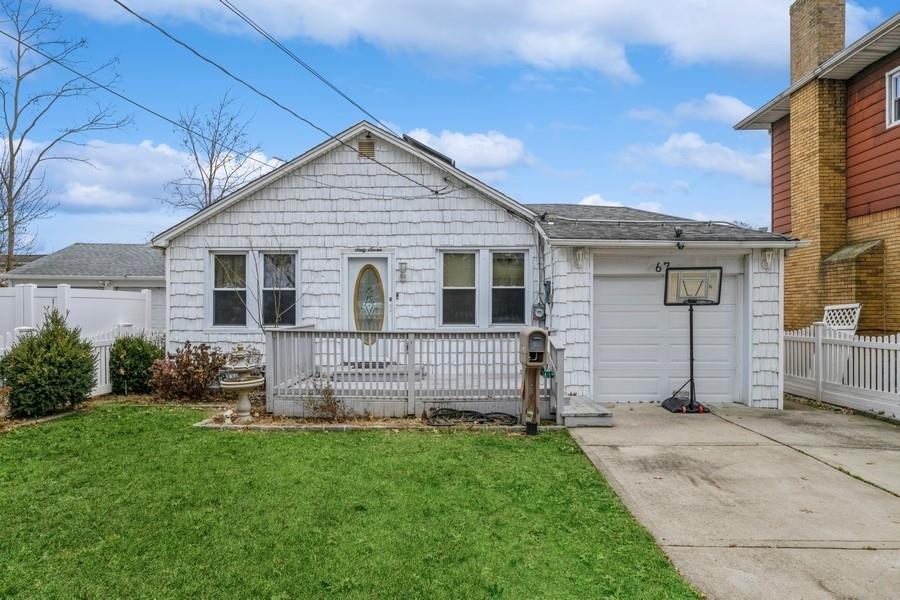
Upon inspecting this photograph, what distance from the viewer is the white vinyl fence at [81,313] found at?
371 inches

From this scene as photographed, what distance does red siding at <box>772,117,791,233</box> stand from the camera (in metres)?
13.4

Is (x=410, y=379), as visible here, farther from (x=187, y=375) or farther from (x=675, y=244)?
(x=675, y=244)

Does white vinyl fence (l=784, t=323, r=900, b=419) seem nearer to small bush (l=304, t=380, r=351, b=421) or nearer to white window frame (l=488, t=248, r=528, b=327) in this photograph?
white window frame (l=488, t=248, r=528, b=327)

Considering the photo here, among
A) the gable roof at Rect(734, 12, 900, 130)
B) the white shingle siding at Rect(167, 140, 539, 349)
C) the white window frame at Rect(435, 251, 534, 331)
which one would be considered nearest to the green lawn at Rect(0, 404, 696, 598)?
the white window frame at Rect(435, 251, 534, 331)

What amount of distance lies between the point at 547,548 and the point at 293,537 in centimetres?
173

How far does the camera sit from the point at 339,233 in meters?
9.83

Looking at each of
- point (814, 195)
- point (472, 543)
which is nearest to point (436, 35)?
point (814, 195)

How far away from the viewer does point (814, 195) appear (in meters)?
11.5

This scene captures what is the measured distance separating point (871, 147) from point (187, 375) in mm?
13136

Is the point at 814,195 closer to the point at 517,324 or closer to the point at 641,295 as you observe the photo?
the point at 641,295

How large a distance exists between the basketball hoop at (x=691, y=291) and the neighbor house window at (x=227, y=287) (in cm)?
728

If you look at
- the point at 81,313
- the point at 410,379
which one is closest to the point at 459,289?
the point at 410,379

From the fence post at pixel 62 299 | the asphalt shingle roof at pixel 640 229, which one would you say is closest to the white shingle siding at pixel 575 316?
the asphalt shingle roof at pixel 640 229

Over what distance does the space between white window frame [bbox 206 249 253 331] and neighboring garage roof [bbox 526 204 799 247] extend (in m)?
5.29
